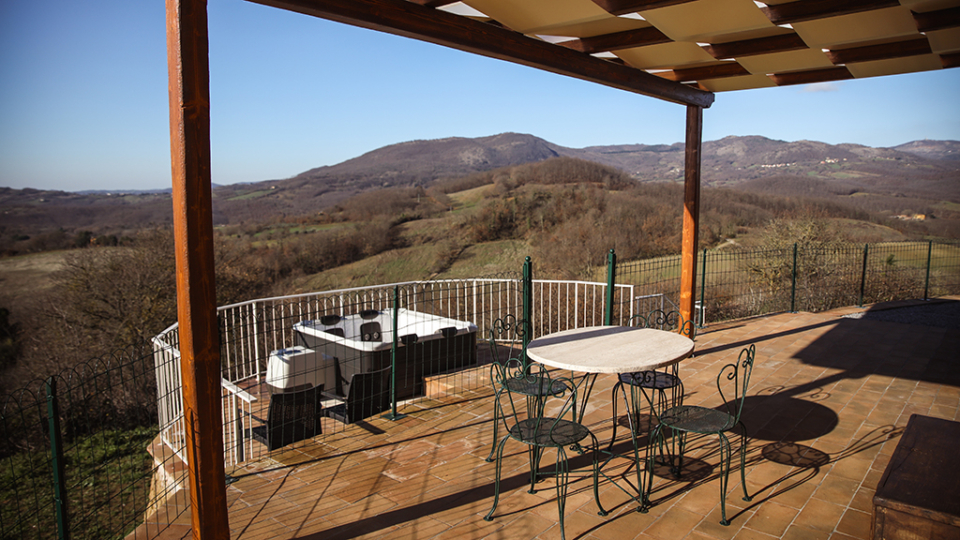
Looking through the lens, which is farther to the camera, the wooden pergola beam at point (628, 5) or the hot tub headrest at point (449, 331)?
the hot tub headrest at point (449, 331)

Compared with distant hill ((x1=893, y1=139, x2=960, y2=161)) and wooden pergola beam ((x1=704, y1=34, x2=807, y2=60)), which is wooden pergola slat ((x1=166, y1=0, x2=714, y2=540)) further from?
distant hill ((x1=893, y1=139, x2=960, y2=161))

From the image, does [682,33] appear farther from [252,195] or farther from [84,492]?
[252,195]

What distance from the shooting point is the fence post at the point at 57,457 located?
2.07m

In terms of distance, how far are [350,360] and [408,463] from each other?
2.94 m

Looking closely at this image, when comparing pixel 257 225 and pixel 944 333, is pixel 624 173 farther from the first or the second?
pixel 944 333

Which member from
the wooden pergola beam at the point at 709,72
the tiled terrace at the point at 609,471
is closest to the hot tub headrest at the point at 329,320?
the tiled terrace at the point at 609,471

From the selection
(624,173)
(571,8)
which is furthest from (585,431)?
(624,173)

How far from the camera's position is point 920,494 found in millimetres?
1876

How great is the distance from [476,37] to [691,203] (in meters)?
3.16

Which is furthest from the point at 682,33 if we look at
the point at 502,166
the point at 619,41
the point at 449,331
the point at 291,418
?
the point at 502,166

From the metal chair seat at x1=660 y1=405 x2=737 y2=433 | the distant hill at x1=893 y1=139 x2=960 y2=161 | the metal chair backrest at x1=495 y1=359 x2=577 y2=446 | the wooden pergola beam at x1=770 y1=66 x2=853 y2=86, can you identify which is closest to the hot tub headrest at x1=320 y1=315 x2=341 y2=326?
the metal chair backrest at x1=495 y1=359 x2=577 y2=446

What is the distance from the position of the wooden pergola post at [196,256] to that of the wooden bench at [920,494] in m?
2.55

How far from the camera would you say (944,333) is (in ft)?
21.4

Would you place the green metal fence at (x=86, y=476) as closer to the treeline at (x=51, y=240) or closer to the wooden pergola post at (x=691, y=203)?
the treeline at (x=51, y=240)
